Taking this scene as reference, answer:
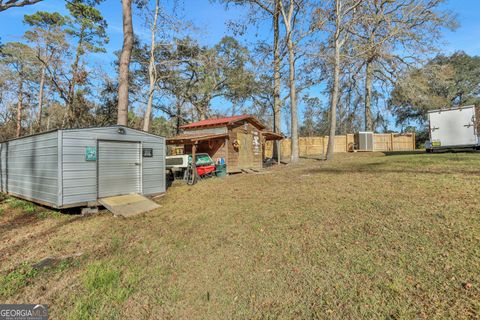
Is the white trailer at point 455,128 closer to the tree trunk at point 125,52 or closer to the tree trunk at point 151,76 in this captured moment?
the tree trunk at point 125,52

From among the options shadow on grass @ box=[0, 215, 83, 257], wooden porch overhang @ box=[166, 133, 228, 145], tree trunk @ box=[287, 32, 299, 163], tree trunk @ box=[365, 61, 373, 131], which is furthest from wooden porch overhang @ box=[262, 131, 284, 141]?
shadow on grass @ box=[0, 215, 83, 257]

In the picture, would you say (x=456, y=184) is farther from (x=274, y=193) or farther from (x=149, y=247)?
(x=149, y=247)

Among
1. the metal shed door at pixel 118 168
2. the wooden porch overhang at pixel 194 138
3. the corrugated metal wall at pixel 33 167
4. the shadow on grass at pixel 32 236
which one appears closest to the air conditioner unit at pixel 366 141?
the wooden porch overhang at pixel 194 138

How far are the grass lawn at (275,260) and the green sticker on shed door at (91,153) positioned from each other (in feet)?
6.74

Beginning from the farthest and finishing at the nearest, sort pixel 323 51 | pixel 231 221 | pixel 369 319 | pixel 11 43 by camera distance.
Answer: pixel 11 43, pixel 323 51, pixel 231 221, pixel 369 319

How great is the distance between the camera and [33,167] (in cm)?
809

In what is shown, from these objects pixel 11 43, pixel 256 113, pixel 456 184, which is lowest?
pixel 456 184

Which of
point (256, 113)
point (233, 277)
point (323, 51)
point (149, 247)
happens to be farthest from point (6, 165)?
point (256, 113)

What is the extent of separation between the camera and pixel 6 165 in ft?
35.1

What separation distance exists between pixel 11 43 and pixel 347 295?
27.9 meters

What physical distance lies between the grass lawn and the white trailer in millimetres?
7871

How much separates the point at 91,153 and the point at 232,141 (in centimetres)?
850

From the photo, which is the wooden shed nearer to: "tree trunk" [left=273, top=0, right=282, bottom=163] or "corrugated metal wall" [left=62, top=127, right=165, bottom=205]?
"tree trunk" [left=273, top=0, right=282, bottom=163]

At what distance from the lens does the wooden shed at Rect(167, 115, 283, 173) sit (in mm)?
14297
